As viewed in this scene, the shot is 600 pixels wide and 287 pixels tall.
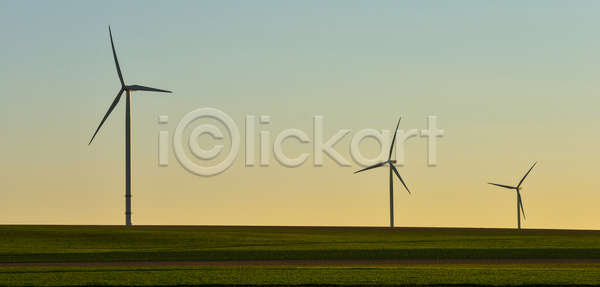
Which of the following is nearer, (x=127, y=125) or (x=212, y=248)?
(x=212, y=248)

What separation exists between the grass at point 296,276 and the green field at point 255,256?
0.04 m

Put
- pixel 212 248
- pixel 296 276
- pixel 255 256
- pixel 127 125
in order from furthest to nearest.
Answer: pixel 127 125 < pixel 212 248 < pixel 255 256 < pixel 296 276

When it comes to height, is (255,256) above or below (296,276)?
below

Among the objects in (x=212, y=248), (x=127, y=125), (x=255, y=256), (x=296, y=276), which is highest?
(x=127, y=125)

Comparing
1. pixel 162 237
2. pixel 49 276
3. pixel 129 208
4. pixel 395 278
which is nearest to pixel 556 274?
pixel 395 278

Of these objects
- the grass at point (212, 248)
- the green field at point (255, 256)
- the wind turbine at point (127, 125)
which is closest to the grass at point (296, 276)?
the green field at point (255, 256)

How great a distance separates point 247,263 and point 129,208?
36.4 m

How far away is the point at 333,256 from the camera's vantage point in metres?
46.7

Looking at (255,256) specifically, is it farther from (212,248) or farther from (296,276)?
(296,276)

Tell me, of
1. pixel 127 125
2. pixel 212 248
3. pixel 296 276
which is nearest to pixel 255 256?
pixel 212 248

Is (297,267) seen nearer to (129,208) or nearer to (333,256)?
(333,256)

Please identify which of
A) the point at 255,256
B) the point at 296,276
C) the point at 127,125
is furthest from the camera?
the point at 127,125

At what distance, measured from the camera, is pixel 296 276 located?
3167 centimetres

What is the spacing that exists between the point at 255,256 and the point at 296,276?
50.2 ft
